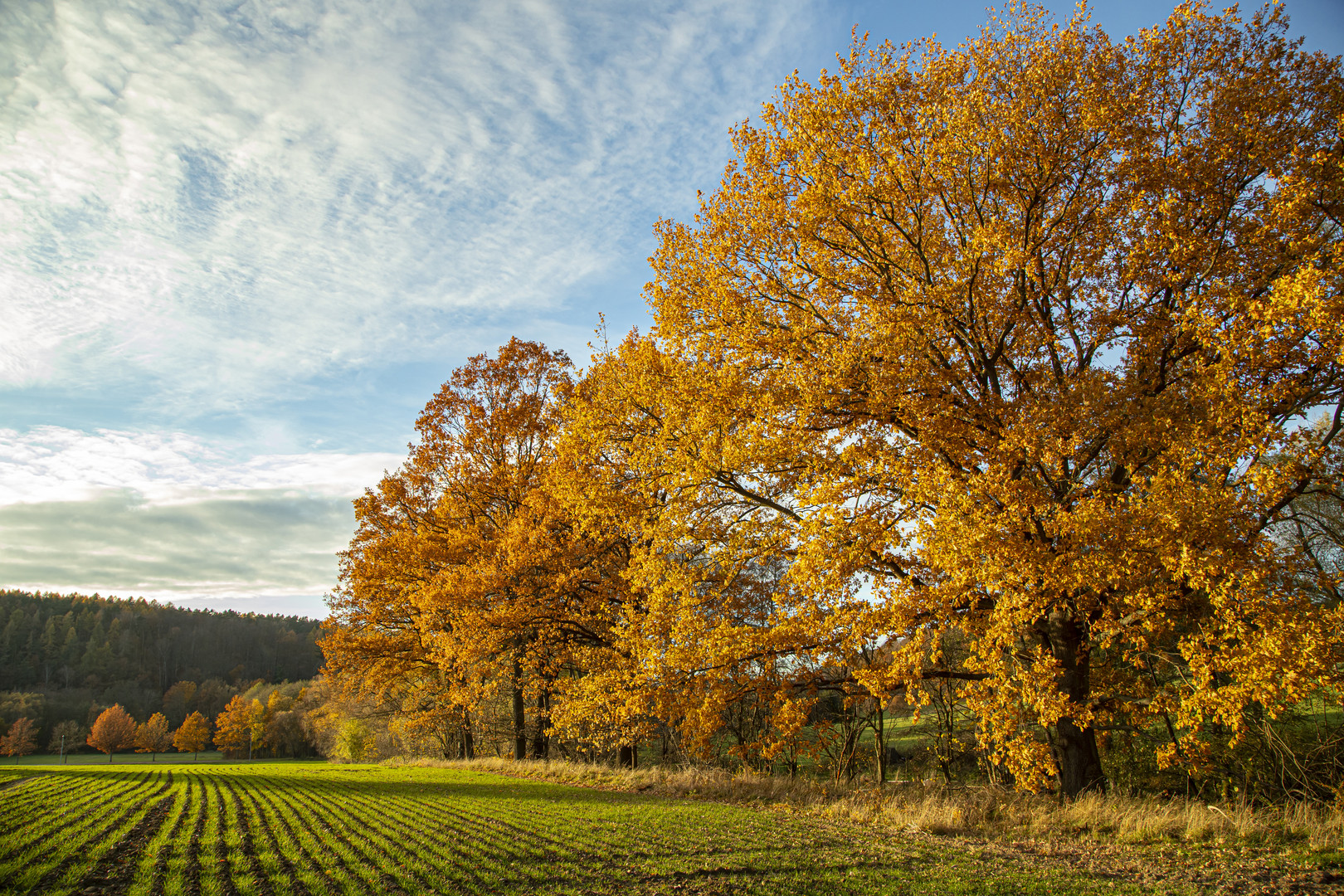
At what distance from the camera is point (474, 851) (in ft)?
26.4

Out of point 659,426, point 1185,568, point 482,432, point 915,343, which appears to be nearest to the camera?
point 1185,568

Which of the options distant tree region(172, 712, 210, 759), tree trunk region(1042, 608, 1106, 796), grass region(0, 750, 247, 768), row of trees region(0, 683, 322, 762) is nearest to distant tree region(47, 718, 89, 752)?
row of trees region(0, 683, 322, 762)

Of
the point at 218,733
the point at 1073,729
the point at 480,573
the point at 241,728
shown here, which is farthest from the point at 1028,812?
the point at 218,733

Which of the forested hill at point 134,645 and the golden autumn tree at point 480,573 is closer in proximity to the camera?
the golden autumn tree at point 480,573

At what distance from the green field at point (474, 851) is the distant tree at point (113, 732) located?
77.0 meters

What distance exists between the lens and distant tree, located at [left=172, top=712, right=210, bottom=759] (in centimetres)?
7419

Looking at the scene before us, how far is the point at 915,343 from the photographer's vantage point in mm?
10227

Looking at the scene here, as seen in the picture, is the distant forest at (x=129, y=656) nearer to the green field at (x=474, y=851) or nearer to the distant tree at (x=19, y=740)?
the distant tree at (x=19, y=740)

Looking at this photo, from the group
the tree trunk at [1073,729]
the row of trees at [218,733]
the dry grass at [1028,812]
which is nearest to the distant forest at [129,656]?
the row of trees at [218,733]

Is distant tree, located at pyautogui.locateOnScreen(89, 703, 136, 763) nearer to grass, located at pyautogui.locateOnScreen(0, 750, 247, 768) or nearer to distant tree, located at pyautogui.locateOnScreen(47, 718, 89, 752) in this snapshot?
grass, located at pyautogui.locateOnScreen(0, 750, 247, 768)

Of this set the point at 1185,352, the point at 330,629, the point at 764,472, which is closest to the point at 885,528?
the point at 764,472

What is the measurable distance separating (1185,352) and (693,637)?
918 centimetres

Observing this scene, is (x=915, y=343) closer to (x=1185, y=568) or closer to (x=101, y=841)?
(x=1185, y=568)

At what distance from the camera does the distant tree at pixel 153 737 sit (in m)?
74.2
